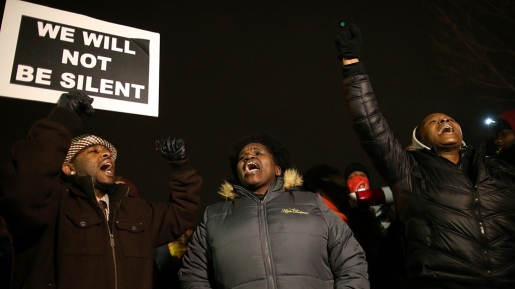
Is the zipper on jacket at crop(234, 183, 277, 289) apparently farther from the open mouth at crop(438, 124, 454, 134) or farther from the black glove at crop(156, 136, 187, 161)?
the open mouth at crop(438, 124, 454, 134)

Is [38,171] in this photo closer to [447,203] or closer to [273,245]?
[273,245]

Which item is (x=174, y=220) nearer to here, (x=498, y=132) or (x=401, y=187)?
(x=401, y=187)

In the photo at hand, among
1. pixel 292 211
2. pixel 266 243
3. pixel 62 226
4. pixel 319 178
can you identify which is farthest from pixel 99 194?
pixel 319 178

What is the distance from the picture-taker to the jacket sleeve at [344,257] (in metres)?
2.38

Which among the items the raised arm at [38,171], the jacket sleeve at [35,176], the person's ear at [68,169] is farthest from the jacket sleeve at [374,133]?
the person's ear at [68,169]

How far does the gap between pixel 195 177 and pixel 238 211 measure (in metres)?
0.47

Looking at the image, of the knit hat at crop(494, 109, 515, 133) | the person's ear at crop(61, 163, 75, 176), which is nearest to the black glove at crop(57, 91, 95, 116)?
the person's ear at crop(61, 163, 75, 176)

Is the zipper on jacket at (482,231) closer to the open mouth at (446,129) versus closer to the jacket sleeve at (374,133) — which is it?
the jacket sleeve at (374,133)

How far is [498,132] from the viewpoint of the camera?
4070mm

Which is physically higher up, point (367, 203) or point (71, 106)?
point (71, 106)

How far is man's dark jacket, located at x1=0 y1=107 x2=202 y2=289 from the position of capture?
6.62ft

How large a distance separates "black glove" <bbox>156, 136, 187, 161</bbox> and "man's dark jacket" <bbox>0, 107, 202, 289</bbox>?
386 mm

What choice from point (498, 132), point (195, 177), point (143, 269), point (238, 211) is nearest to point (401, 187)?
point (238, 211)

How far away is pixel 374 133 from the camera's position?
8.75ft
